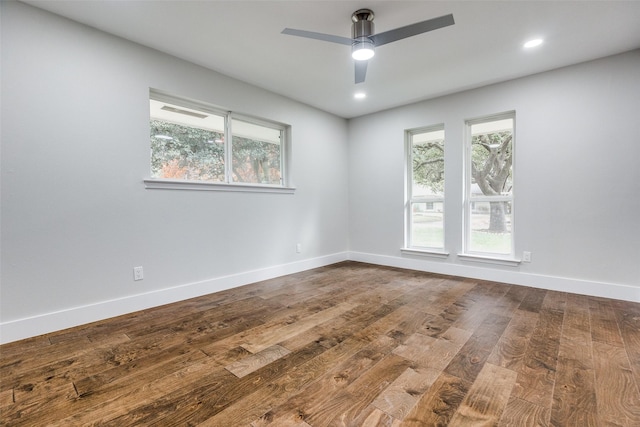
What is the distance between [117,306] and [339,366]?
2.09m

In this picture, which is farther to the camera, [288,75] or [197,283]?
[288,75]

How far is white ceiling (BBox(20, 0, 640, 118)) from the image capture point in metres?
2.23

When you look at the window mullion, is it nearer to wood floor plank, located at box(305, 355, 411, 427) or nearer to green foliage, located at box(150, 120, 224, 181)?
green foliage, located at box(150, 120, 224, 181)

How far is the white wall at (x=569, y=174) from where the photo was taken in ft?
9.71

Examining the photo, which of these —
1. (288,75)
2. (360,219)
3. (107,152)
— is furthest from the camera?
(360,219)

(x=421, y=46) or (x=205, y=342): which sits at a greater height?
(x=421, y=46)

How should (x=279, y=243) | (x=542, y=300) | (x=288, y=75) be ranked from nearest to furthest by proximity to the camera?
(x=542, y=300) < (x=288, y=75) < (x=279, y=243)

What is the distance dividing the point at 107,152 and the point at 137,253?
935 mm

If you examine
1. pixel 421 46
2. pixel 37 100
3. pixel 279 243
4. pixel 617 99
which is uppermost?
pixel 421 46

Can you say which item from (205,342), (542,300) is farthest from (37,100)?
(542,300)

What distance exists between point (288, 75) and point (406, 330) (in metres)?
2.94

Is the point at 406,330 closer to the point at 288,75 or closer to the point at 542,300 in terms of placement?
the point at 542,300

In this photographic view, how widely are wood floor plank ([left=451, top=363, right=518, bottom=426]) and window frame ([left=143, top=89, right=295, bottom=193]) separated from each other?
293 centimetres

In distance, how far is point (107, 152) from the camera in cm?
257
